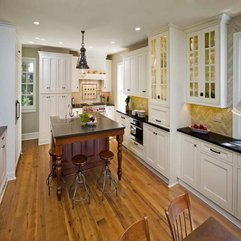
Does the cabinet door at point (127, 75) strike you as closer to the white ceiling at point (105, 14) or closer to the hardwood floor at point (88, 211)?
the white ceiling at point (105, 14)

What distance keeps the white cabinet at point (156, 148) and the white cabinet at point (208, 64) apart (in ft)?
2.74

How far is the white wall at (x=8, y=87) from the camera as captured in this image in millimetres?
3426

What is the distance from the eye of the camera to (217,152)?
269cm

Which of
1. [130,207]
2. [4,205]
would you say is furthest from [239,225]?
[4,205]

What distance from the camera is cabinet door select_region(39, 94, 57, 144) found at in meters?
5.55

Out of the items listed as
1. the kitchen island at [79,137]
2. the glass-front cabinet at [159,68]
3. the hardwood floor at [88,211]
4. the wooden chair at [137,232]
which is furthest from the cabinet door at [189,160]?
the wooden chair at [137,232]

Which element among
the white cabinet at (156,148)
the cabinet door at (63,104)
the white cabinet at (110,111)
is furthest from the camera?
the white cabinet at (110,111)

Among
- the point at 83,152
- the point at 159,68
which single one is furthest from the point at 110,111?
the point at 159,68

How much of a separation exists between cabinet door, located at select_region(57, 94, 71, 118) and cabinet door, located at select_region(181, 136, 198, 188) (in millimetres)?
3686

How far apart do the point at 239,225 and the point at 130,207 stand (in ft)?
4.61

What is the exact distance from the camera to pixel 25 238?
2.24 m

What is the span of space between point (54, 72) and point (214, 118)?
14.3 feet

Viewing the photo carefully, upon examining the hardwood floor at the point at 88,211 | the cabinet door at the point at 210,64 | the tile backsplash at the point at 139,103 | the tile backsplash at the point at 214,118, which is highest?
the cabinet door at the point at 210,64

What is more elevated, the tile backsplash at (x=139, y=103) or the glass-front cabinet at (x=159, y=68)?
the glass-front cabinet at (x=159, y=68)
